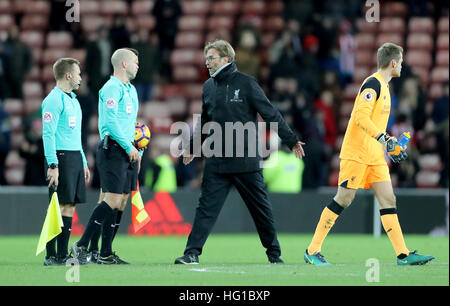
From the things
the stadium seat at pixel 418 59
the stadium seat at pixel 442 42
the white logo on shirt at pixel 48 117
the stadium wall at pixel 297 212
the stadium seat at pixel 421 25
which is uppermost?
the stadium seat at pixel 421 25

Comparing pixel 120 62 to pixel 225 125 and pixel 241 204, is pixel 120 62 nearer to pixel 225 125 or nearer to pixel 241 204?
pixel 225 125

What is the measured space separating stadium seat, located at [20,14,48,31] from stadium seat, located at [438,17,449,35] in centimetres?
826

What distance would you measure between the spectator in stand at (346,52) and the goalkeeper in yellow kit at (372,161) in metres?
10.9

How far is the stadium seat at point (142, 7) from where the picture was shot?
23391 mm

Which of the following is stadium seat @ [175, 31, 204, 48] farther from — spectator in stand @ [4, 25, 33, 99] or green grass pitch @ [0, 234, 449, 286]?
green grass pitch @ [0, 234, 449, 286]

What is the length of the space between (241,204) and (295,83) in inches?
143

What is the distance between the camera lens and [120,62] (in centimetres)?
1102

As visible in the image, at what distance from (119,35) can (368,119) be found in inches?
440

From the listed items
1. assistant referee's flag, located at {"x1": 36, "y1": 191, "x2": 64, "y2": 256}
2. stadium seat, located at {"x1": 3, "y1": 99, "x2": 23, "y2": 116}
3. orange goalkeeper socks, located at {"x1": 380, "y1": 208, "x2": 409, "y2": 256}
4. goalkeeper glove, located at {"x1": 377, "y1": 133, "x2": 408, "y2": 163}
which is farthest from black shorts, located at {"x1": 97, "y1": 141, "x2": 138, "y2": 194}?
stadium seat, located at {"x1": 3, "y1": 99, "x2": 23, "y2": 116}

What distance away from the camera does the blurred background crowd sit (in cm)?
1955

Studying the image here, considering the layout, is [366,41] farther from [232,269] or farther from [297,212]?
[232,269]

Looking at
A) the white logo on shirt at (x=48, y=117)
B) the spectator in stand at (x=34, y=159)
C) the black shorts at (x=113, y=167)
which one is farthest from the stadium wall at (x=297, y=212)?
the white logo on shirt at (x=48, y=117)

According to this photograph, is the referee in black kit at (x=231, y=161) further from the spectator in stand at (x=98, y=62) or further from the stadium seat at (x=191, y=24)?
the stadium seat at (x=191, y=24)

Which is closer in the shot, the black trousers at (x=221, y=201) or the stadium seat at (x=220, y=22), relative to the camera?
the black trousers at (x=221, y=201)
